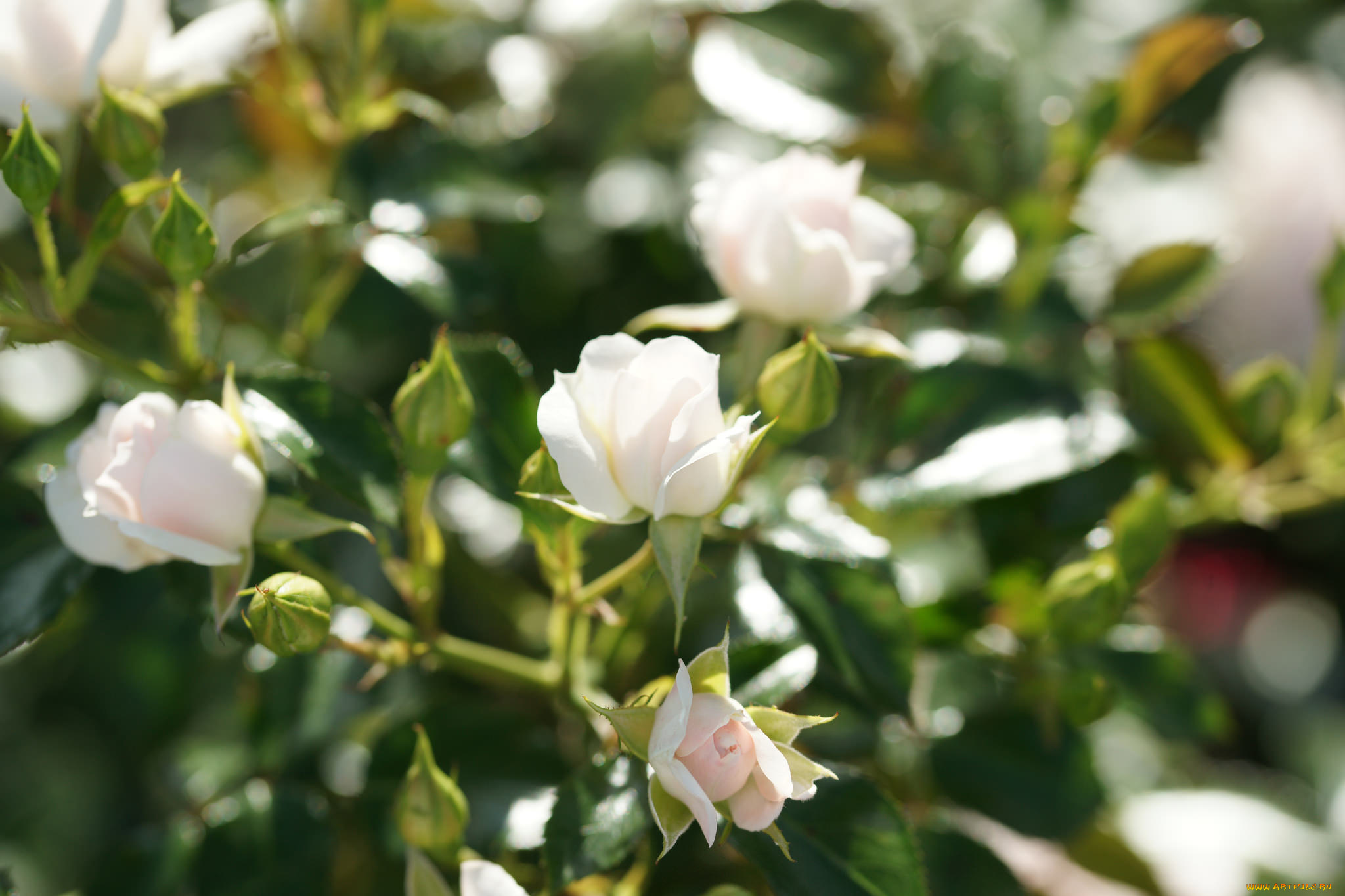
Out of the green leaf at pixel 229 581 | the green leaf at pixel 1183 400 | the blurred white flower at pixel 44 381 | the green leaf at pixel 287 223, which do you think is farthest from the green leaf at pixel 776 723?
the blurred white flower at pixel 44 381

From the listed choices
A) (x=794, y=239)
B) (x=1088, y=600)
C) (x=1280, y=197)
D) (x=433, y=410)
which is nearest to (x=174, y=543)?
(x=433, y=410)

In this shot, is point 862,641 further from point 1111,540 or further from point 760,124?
point 760,124

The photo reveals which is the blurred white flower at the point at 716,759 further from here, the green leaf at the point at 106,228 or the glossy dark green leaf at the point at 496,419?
the green leaf at the point at 106,228

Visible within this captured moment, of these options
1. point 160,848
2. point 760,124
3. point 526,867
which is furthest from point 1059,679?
point 160,848

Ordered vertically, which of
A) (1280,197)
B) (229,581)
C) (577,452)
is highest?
(577,452)

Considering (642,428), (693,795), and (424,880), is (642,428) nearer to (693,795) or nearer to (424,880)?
(693,795)

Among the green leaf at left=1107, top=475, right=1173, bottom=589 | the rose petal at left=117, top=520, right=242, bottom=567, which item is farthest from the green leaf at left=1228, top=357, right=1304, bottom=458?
the rose petal at left=117, top=520, right=242, bottom=567
